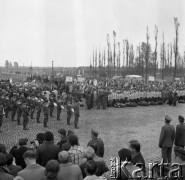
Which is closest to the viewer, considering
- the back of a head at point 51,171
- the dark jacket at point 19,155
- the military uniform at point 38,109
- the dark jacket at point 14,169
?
the back of a head at point 51,171

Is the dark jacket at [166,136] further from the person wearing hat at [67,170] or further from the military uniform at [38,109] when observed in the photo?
the military uniform at [38,109]

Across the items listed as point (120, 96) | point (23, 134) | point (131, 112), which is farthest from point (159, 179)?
point (120, 96)

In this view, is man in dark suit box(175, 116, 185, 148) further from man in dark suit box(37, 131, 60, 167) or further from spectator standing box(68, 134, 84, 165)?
man in dark suit box(37, 131, 60, 167)

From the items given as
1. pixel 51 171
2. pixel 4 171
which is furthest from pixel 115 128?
pixel 51 171

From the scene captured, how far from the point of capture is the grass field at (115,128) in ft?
41.2

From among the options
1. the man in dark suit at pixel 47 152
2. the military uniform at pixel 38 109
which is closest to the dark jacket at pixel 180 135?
the man in dark suit at pixel 47 152

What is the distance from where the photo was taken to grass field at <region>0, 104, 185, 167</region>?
41.2 feet

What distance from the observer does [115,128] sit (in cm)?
1627

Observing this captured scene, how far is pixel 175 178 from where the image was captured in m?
5.53

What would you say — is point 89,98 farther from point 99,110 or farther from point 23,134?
point 23,134

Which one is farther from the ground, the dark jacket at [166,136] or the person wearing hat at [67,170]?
the person wearing hat at [67,170]

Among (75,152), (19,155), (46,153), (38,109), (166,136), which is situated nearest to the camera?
(75,152)

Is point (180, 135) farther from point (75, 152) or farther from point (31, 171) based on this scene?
point (31, 171)

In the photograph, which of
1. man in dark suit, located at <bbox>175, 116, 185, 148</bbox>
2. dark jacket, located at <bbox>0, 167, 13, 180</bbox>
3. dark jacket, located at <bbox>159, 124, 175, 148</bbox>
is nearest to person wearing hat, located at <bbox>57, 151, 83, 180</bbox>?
dark jacket, located at <bbox>0, 167, 13, 180</bbox>
